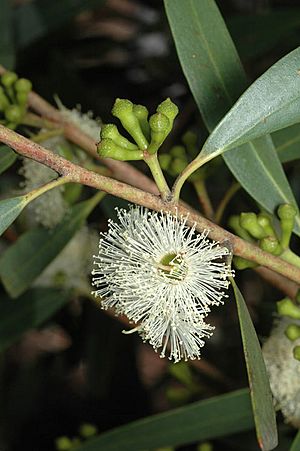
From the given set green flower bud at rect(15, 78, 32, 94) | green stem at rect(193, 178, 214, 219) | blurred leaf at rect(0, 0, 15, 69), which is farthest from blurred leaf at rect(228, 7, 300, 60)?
green flower bud at rect(15, 78, 32, 94)

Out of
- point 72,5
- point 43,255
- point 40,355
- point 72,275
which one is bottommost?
point 40,355

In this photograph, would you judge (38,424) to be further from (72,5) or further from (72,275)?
(72,5)

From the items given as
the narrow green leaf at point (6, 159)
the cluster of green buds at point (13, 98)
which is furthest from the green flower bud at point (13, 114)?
the narrow green leaf at point (6, 159)

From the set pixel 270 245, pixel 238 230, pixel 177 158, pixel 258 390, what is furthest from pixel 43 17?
pixel 258 390

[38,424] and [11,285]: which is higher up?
[11,285]

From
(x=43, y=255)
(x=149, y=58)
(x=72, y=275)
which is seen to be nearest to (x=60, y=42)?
(x=149, y=58)

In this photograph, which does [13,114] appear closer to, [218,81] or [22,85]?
[22,85]

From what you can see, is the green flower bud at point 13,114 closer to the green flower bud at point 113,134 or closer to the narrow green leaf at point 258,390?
the green flower bud at point 113,134
